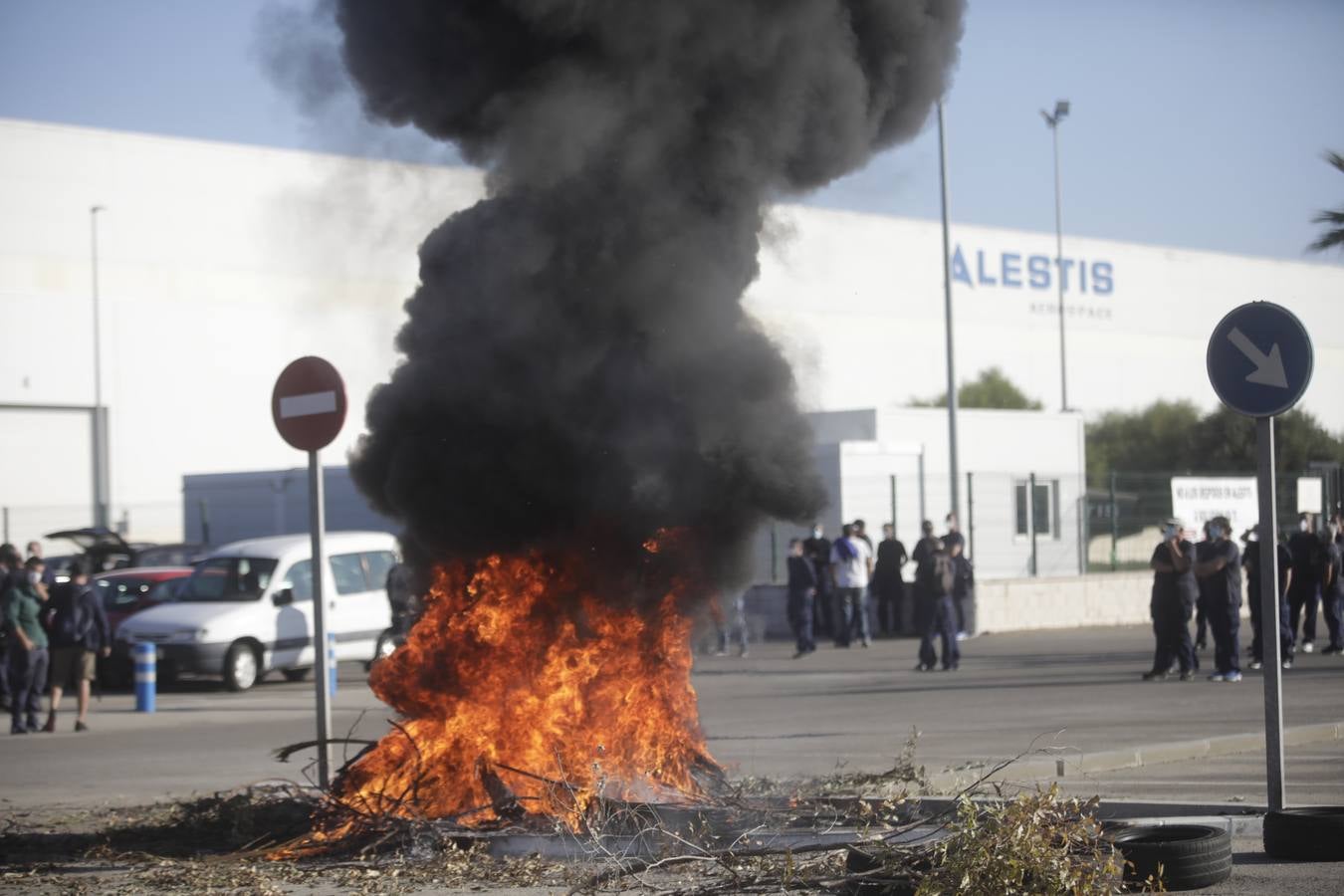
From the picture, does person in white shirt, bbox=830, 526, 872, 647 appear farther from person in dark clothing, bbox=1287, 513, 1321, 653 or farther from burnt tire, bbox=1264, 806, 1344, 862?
burnt tire, bbox=1264, 806, 1344, 862

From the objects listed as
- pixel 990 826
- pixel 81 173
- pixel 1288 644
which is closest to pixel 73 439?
pixel 81 173

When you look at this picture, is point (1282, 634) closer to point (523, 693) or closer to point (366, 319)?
point (366, 319)

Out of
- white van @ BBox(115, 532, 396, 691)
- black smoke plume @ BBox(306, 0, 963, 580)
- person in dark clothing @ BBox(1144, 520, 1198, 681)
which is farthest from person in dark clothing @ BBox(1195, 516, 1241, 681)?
black smoke plume @ BBox(306, 0, 963, 580)

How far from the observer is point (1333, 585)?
19.9 m

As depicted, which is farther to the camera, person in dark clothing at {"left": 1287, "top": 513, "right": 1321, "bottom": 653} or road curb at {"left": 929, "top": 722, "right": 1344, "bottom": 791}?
person in dark clothing at {"left": 1287, "top": 513, "right": 1321, "bottom": 653}

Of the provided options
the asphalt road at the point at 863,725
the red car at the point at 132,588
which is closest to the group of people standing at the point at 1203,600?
the asphalt road at the point at 863,725

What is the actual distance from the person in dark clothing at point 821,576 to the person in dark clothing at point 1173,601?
614 cm

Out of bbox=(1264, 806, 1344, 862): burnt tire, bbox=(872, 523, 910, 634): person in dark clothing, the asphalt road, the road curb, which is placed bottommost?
the asphalt road

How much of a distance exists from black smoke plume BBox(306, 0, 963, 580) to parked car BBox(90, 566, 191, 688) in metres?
14.4

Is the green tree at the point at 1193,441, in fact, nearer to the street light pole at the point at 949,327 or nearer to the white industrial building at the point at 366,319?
the white industrial building at the point at 366,319

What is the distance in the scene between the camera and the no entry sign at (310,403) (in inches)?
376

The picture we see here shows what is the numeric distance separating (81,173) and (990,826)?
4067cm

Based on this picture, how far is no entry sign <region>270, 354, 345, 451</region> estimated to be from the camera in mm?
9555

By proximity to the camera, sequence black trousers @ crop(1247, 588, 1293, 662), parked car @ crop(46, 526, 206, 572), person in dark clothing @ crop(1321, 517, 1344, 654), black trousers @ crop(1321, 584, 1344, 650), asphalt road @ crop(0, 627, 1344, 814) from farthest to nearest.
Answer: parked car @ crop(46, 526, 206, 572) → black trousers @ crop(1321, 584, 1344, 650) → person in dark clothing @ crop(1321, 517, 1344, 654) → black trousers @ crop(1247, 588, 1293, 662) → asphalt road @ crop(0, 627, 1344, 814)
